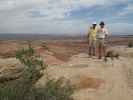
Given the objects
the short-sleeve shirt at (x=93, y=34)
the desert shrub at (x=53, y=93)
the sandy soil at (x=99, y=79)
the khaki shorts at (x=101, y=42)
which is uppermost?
the short-sleeve shirt at (x=93, y=34)

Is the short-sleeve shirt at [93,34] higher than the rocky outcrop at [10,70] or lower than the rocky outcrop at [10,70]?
higher

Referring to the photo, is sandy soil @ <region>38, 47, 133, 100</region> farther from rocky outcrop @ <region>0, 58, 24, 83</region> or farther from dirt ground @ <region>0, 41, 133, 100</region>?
rocky outcrop @ <region>0, 58, 24, 83</region>

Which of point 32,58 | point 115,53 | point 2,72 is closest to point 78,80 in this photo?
point 32,58

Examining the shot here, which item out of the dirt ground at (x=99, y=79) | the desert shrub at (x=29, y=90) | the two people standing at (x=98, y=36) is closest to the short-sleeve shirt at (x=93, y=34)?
the two people standing at (x=98, y=36)

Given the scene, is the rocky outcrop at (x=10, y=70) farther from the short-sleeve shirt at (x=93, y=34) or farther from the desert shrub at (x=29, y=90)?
the short-sleeve shirt at (x=93, y=34)

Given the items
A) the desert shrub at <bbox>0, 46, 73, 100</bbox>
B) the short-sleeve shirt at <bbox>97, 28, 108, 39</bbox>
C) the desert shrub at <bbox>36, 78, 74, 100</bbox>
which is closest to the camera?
the desert shrub at <bbox>0, 46, 73, 100</bbox>

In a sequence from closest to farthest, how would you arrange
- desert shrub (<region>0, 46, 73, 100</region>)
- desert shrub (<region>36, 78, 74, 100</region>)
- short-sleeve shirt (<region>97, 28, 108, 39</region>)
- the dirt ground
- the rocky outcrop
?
desert shrub (<region>0, 46, 73, 100</region>)
desert shrub (<region>36, 78, 74, 100</region>)
the dirt ground
the rocky outcrop
short-sleeve shirt (<region>97, 28, 108, 39</region>)

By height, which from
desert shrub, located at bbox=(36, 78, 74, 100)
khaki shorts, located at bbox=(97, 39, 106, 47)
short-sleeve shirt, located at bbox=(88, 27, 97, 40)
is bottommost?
desert shrub, located at bbox=(36, 78, 74, 100)

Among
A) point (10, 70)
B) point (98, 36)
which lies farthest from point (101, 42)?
point (10, 70)

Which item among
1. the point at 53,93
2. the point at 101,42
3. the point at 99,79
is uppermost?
the point at 101,42

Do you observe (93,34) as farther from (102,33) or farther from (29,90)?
(29,90)

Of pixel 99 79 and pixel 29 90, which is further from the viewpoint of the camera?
pixel 99 79

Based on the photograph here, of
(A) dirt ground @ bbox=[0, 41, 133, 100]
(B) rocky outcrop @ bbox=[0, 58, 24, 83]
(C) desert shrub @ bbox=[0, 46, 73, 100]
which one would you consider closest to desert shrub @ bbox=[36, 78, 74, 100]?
(C) desert shrub @ bbox=[0, 46, 73, 100]

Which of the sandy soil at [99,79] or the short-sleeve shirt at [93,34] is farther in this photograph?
the short-sleeve shirt at [93,34]
